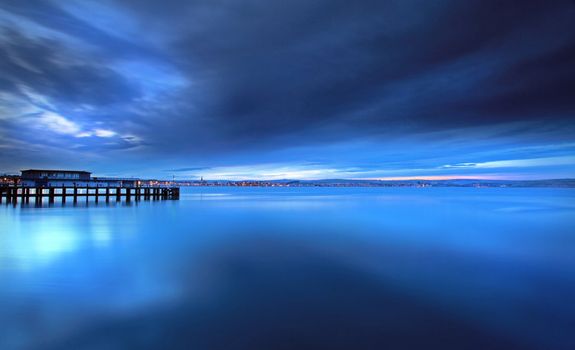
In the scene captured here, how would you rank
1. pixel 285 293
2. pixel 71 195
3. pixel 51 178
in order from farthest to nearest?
pixel 71 195 < pixel 51 178 < pixel 285 293

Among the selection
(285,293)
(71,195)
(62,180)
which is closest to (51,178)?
(62,180)

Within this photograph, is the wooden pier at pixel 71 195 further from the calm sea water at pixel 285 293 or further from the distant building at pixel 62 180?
the calm sea water at pixel 285 293

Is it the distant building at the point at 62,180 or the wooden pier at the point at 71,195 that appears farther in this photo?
the distant building at the point at 62,180

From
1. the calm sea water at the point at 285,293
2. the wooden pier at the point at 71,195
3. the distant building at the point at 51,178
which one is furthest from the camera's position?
the distant building at the point at 51,178

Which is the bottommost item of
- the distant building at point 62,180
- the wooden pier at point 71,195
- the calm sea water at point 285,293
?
the calm sea water at point 285,293

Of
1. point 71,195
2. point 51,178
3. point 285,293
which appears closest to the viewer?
point 285,293

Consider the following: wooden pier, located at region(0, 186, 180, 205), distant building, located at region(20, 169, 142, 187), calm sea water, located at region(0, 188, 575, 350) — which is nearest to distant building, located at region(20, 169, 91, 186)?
distant building, located at region(20, 169, 142, 187)

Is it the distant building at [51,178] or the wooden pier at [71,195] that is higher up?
the distant building at [51,178]

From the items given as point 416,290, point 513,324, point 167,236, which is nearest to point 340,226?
point 167,236

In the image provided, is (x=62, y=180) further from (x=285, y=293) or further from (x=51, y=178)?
(x=285, y=293)

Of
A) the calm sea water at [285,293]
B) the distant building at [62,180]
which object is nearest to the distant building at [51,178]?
the distant building at [62,180]

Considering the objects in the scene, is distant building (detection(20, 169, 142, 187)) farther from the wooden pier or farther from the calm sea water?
the calm sea water

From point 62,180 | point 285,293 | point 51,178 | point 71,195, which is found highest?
point 51,178

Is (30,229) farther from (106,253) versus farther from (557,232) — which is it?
(557,232)
